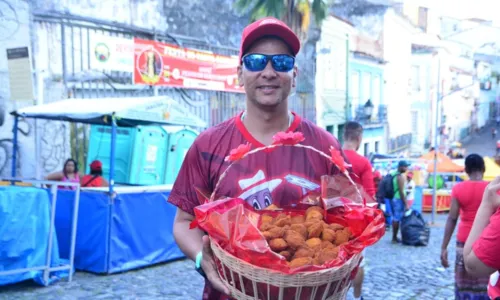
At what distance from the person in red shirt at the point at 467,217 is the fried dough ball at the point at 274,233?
3420mm

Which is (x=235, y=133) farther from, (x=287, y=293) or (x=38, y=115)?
(x=38, y=115)

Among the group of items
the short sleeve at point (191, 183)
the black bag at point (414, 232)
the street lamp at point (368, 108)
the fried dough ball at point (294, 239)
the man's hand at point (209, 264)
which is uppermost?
the street lamp at point (368, 108)

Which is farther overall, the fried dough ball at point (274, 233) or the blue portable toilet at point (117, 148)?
the blue portable toilet at point (117, 148)

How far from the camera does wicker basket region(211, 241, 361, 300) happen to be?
176 centimetres

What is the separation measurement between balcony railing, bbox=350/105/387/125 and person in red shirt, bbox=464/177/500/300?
2725cm

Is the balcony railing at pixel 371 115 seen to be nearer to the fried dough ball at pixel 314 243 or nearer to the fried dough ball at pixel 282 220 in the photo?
the fried dough ball at pixel 282 220

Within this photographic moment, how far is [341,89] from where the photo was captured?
28.9 metres

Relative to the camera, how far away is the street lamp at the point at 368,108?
3009cm

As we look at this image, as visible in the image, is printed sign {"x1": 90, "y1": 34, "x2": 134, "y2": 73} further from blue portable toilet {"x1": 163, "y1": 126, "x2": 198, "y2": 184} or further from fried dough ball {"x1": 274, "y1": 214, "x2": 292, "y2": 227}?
fried dough ball {"x1": 274, "y1": 214, "x2": 292, "y2": 227}

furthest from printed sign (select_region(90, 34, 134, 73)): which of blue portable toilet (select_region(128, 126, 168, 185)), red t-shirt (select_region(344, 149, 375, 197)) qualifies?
red t-shirt (select_region(344, 149, 375, 197))

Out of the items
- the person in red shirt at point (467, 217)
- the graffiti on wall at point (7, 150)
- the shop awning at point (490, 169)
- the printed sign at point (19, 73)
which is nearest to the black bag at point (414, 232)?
the person in red shirt at point (467, 217)

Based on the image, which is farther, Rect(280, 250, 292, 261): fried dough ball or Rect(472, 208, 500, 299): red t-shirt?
Rect(472, 208, 500, 299): red t-shirt

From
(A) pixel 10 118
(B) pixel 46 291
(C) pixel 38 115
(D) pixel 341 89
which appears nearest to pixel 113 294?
(B) pixel 46 291

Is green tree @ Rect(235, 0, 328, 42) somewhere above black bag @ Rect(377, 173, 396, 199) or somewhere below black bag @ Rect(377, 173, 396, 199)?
above
